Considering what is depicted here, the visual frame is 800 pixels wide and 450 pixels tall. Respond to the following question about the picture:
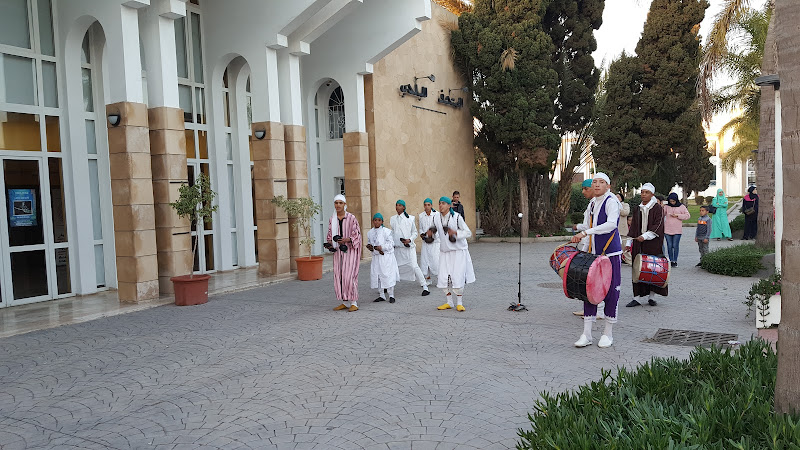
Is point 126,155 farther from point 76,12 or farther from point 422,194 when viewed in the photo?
point 422,194

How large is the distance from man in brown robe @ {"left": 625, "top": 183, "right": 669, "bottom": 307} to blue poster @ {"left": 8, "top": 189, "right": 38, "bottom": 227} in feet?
33.8

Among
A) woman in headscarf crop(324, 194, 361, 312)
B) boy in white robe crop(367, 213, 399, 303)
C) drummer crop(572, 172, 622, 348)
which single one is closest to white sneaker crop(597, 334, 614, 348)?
drummer crop(572, 172, 622, 348)

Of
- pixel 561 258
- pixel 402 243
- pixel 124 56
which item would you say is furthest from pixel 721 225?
pixel 124 56

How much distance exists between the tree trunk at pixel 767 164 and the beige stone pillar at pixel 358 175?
9369 mm

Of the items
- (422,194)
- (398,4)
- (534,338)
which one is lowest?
(534,338)

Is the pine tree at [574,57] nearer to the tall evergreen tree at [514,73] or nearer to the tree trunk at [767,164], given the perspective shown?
the tall evergreen tree at [514,73]

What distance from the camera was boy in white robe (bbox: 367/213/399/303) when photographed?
10.1m

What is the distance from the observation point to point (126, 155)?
9.73m

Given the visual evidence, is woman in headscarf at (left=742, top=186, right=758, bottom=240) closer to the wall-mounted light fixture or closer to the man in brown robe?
the man in brown robe

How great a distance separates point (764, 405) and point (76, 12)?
11.7 metres

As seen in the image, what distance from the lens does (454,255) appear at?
9.18 m

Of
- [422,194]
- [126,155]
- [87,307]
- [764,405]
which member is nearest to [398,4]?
[422,194]

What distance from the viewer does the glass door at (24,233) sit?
396 inches

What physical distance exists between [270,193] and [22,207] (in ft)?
15.2
